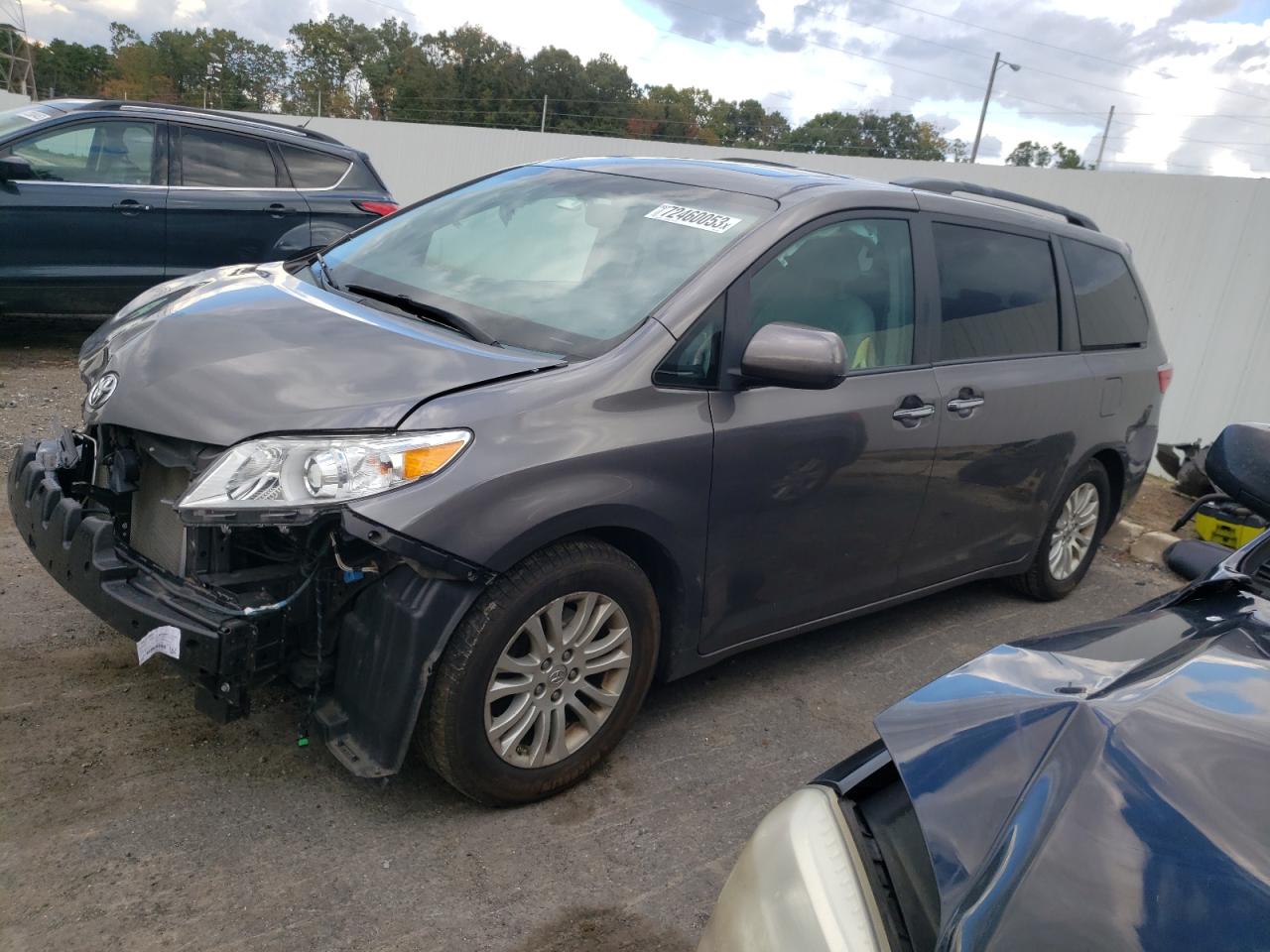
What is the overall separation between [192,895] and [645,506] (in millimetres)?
1494

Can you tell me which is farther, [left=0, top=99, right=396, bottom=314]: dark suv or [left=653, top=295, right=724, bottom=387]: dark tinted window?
[left=0, top=99, right=396, bottom=314]: dark suv

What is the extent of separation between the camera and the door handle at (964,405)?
12.7 ft

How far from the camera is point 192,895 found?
96.3 inches

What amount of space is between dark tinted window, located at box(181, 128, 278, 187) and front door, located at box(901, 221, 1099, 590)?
18.8 feet

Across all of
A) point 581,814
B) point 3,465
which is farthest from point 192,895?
point 3,465

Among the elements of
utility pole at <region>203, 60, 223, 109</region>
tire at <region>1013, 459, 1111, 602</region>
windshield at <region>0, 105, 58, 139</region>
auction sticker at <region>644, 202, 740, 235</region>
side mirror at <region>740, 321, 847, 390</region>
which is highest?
utility pole at <region>203, 60, 223, 109</region>

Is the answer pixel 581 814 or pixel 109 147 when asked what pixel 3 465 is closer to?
pixel 109 147

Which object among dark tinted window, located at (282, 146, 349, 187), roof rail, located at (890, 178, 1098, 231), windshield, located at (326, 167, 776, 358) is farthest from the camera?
dark tinted window, located at (282, 146, 349, 187)

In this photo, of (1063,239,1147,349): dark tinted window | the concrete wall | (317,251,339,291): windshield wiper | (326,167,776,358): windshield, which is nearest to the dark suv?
(317,251,339,291): windshield wiper

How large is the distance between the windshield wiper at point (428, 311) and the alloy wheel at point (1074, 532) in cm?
312

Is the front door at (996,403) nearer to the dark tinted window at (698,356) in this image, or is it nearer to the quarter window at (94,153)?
the dark tinted window at (698,356)

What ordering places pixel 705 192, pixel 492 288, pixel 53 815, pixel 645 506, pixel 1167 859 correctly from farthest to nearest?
pixel 705 192 → pixel 492 288 → pixel 645 506 → pixel 53 815 → pixel 1167 859

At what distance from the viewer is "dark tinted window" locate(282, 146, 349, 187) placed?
26.1 ft

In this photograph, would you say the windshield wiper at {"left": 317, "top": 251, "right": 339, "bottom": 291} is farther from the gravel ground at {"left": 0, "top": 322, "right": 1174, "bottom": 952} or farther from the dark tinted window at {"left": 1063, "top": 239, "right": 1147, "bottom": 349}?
the dark tinted window at {"left": 1063, "top": 239, "right": 1147, "bottom": 349}
